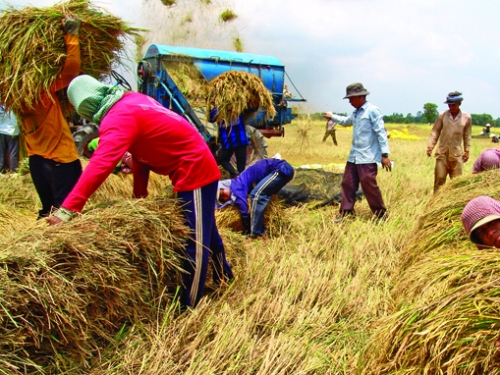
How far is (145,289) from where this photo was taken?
2.53 metres

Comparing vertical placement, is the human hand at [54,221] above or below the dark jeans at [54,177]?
below

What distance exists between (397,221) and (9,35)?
155 inches

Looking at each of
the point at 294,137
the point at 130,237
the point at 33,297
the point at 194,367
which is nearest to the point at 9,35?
the point at 130,237

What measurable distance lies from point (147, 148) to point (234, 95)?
4.23 metres

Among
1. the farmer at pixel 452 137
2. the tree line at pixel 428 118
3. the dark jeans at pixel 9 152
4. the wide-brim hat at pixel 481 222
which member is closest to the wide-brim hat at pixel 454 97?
the farmer at pixel 452 137

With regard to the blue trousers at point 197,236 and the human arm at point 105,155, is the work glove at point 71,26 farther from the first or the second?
the blue trousers at point 197,236

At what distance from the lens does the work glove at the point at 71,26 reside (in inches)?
125

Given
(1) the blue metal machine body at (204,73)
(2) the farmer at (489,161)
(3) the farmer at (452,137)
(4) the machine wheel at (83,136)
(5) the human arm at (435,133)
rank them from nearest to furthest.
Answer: (2) the farmer at (489,161) → (3) the farmer at (452,137) → (5) the human arm at (435,133) → (4) the machine wheel at (83,136) → (1) the blue metal machine body at (204,73)

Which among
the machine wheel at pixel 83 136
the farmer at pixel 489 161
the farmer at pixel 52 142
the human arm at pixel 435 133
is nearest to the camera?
the farmer at pixel 52 142

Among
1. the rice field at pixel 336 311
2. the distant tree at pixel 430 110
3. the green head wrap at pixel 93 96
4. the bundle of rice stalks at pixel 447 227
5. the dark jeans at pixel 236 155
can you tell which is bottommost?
the rice field at pixel 336 311

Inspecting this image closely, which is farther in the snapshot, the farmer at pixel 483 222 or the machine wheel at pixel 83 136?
the machine wheel at pixel 83 136

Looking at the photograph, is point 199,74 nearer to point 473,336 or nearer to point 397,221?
point 397,221

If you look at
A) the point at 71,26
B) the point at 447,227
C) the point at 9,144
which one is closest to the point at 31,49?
the point at 71,26

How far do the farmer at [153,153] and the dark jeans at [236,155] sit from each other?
12.8 ft
